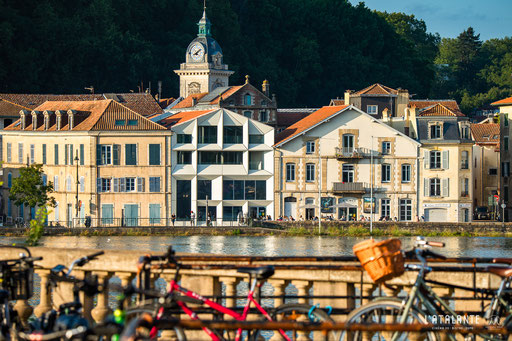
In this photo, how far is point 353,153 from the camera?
7231cm

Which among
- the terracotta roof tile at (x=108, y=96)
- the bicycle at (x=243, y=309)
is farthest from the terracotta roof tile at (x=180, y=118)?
the bicycle at (x=243, y=309)

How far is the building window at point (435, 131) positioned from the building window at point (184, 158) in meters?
14.7

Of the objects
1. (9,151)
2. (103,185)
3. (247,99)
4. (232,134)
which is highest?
(247,99)

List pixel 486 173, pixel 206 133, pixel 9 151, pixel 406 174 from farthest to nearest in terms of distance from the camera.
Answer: pixel 486 173 < pixel 9 151 < pixel 406 174 < pixel 206 133

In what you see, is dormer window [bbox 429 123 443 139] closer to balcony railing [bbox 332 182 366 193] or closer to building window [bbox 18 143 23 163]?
balcony railing [bbox 332 182 366 193]

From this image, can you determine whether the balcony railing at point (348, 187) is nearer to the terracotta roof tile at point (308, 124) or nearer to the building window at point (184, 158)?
the terracotta roof tile at point (308, 124)

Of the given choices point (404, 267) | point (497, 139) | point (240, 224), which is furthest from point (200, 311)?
point (497, 139)

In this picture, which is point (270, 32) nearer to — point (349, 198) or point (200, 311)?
point (349, 198)

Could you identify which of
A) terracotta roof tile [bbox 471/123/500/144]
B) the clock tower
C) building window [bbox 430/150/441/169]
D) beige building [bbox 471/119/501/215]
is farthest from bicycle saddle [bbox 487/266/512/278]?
the clock tower

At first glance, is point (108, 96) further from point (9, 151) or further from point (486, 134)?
point (486, 134)

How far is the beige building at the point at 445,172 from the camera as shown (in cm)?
7256

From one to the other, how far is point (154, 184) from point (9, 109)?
59.7 ft

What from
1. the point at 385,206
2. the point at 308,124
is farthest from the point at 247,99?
the point at 385,206

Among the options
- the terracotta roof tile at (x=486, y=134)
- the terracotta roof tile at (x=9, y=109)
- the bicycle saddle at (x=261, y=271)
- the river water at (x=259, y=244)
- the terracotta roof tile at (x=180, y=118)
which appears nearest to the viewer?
the bicycle saddle at (x=261, y=271)
